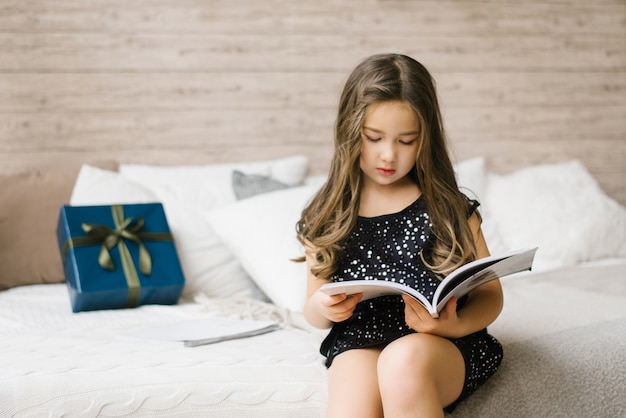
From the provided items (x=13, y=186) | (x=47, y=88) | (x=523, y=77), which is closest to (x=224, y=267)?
(x=13, y=186)

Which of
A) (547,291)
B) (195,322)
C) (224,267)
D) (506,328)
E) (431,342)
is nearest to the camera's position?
(431,342)

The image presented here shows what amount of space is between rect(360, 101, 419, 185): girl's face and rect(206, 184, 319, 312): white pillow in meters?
0.51

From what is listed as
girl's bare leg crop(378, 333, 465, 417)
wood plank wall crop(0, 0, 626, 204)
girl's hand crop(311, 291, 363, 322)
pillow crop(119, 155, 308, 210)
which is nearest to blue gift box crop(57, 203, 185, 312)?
pillow crop(119, 155, 308, 210)

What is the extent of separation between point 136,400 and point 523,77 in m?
1.99

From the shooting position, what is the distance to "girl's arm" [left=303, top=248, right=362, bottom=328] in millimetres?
1237

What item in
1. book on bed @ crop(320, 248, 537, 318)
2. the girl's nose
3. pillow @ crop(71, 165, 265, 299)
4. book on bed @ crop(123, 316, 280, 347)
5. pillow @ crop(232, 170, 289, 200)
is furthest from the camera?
pillow @ crop(232, 170, 289, 200)

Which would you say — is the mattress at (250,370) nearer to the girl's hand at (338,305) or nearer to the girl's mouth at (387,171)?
the girl's hand at (338,305)

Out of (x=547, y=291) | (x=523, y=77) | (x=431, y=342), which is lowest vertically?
(x=547, y=291)

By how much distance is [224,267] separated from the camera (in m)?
2.06

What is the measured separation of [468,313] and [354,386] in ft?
0.76

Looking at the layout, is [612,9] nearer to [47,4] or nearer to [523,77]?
[523,77]

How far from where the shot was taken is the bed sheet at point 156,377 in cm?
123

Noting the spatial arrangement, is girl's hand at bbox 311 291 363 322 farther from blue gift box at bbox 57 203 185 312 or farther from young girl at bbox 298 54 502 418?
blue gift box at bbox 57 203 185 312

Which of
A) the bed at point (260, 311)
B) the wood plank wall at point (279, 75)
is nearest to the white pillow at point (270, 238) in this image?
the bed at point (260, 311)
